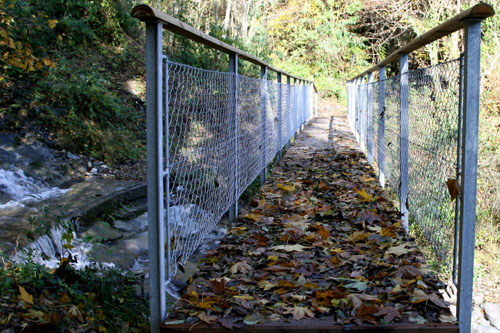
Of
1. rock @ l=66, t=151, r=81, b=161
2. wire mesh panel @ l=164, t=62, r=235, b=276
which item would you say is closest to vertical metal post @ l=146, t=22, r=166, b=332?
wire mesh panel @ l=164, t=62, r=235, b=276

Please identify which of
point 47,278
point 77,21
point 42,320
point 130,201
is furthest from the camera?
point 77,21

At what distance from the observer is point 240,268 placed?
10.5ft

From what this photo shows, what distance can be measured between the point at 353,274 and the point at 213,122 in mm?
1386

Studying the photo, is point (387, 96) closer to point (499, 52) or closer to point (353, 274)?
point (353, 274)

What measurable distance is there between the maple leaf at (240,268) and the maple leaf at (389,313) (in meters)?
0.93

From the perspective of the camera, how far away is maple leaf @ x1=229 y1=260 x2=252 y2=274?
318 cm

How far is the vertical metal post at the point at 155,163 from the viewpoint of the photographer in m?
2.27

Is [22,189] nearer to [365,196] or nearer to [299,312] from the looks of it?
[365,196]

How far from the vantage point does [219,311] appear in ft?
8.47

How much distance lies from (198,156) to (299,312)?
122 cm

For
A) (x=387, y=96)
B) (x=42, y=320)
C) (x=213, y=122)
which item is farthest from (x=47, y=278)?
(x=387, y=96)

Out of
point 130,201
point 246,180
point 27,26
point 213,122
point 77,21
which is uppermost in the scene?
point 77,21

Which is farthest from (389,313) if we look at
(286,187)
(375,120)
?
(375,120)

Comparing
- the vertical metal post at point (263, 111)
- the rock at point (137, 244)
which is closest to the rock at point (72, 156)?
the rock at point (137, 244)
